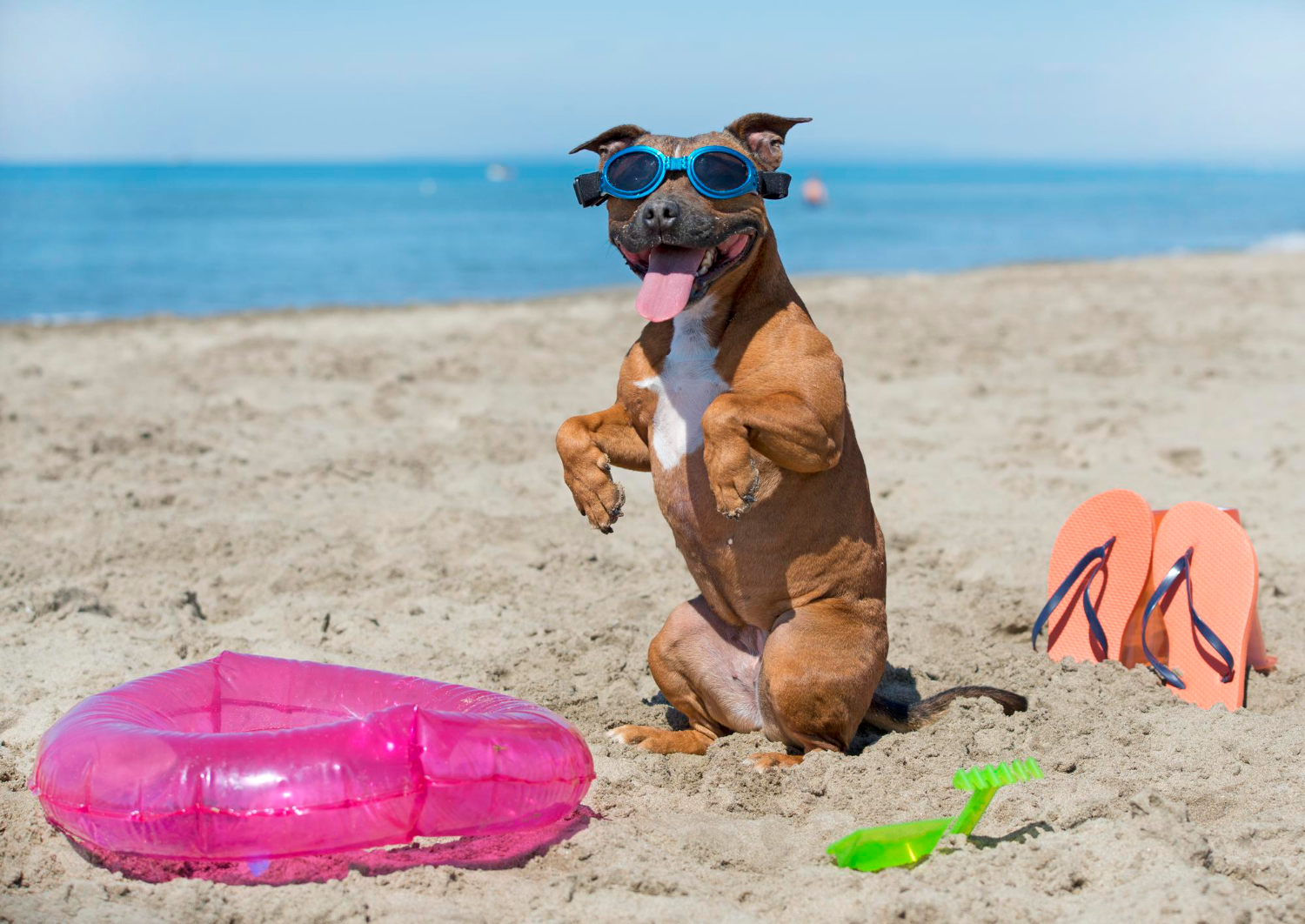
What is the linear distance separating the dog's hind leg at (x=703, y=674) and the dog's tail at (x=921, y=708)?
38 centimetres

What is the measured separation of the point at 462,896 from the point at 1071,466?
5085mm

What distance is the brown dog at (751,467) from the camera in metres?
3.35

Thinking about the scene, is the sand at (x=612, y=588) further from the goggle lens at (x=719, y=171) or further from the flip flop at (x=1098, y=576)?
the goggle lens at (x=719, y=171)

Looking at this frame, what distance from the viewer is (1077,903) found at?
105 inches

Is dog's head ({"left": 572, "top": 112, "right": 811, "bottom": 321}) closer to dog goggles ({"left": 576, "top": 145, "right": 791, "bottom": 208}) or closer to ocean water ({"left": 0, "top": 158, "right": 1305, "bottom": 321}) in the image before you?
dog goggles ({"left": 576, "top": 145, "right": 791, "bottom": 208})

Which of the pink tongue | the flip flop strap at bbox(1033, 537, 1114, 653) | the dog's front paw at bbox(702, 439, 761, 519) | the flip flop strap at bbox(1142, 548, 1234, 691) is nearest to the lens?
the dog's front paw at bbox(702, 439, 761, 519)

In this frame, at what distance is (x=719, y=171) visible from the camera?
340 centimetres

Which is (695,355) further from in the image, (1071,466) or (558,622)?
(1071,466)

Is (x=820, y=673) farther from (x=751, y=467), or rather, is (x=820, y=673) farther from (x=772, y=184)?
(x=772, y=184)

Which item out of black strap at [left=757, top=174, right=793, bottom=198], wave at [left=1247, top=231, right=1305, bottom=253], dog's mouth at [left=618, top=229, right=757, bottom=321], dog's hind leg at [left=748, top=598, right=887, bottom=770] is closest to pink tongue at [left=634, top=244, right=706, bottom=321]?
dog's mouth at [left=618, top=229, right=757, bottom=321]

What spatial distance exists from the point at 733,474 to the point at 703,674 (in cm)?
84

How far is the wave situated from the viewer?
932 inches

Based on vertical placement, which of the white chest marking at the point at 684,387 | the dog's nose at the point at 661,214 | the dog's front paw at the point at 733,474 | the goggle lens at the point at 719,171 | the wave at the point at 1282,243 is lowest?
the dog's front paw at the point at 733,474

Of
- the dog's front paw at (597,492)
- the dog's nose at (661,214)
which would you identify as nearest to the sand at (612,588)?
the dog's front paw at (597,492)
